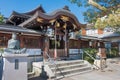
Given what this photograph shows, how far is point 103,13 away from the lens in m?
15.5

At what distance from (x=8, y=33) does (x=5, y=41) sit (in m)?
0.72

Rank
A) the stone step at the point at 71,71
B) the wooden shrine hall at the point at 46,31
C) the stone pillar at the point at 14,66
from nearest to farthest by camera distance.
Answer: the stone pillar at the point at 14,66, the stone step at the point at 71,71, the wooden shrine hall at the point at 46,31

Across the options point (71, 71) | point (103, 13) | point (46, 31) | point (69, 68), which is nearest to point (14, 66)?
point (71, 71)

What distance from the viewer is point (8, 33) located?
12477 millimetres

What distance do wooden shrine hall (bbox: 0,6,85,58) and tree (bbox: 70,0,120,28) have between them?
1.60m

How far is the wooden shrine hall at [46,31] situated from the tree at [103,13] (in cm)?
160

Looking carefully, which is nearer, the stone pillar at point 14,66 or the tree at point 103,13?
the stone pillar at point 14,66

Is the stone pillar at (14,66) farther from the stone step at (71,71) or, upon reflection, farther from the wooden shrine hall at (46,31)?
the wooden shrine hall at (46,31)

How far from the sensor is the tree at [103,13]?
12.3 m

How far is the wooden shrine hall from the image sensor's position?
13.0 metres

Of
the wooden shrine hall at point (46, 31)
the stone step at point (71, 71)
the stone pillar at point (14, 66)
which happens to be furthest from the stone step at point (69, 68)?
the wooden shrine hall at point (46, 31)

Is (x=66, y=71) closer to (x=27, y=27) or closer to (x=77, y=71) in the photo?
(x=77, y=71)

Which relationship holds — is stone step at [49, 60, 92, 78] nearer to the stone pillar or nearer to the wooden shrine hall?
the stone pillar

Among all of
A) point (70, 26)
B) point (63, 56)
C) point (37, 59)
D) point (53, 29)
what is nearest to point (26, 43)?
point (37, 59)
